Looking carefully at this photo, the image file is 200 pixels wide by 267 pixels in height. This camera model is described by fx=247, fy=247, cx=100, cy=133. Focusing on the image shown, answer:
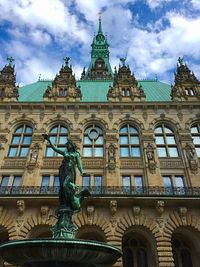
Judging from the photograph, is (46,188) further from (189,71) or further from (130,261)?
(189,71)

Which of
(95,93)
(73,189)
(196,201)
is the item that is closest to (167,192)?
(196,201)

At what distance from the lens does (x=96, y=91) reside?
27.5m

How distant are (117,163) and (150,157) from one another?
256 centimetres

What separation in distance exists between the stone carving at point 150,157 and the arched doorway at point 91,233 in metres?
5.88

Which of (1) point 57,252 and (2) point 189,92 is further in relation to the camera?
(2) point 189,92

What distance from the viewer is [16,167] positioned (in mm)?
18875

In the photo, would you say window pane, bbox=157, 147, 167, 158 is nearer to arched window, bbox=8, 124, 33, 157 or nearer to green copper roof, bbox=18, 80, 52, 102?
arched window, bbox=8, 124, 33, 157

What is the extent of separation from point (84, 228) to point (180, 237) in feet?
21.2

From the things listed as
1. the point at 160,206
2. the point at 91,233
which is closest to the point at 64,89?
the point at 91,233

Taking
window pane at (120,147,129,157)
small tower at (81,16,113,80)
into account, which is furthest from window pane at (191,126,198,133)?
small tower at (81,16,113,80)

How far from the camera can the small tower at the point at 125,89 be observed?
77.0 ft

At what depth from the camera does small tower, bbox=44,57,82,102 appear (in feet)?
77.4

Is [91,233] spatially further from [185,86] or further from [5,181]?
[185,86]

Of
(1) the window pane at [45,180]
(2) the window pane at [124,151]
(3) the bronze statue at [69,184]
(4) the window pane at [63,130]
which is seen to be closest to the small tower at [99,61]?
(4) the window pane at [63,130]
